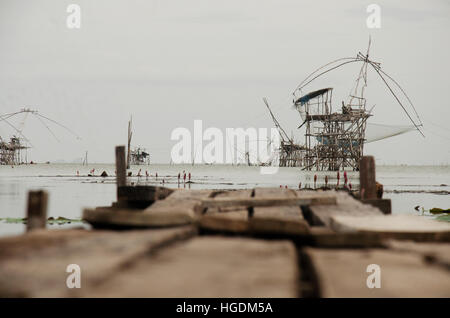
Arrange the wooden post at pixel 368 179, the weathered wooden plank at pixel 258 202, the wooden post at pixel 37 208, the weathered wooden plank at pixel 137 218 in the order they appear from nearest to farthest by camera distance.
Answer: the weathered wooden plank at pixel 137 218 < the wooden post at pixel 37 208 < the weathered wooden plank at pixel 258 202 < the wooden post at pixel 368 179

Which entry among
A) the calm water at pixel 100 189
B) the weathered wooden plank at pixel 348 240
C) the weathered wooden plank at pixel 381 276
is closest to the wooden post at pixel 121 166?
the calm water at pixel 100 189

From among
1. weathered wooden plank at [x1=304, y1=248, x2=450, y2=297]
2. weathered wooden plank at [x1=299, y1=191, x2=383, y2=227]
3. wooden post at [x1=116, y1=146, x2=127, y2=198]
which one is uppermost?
wooden post at [x1=116, y1=146, x2=127, y2=198]

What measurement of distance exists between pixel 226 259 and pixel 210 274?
0.37 metres

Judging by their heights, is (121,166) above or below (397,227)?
above

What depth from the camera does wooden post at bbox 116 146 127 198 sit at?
34.6 feet

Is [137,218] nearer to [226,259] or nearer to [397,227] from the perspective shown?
[226,259]

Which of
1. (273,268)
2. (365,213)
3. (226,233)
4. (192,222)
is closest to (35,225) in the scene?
(192,222)

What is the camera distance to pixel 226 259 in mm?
2533

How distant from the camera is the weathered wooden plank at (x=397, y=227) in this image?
3.55 meters

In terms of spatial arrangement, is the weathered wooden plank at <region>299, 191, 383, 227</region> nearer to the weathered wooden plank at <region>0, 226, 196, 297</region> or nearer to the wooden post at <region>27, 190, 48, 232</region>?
the weathered wooden plank at <region>0, 226, 196, 297</region>

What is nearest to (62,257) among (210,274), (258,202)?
(210,274)

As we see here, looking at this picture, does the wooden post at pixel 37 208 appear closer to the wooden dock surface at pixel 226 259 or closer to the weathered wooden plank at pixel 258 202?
the wooden dock surface at pixel 226 259

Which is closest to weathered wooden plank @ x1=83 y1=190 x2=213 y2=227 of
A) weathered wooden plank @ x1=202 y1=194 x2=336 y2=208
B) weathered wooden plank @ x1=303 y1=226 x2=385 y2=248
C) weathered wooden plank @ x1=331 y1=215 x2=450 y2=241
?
weathered wooden plank @ x1=303 y1=226 x2=385 y2=248

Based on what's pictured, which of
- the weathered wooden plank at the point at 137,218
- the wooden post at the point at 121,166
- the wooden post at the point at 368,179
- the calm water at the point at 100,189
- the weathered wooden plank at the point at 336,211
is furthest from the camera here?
the calm water at the point at 100,189
